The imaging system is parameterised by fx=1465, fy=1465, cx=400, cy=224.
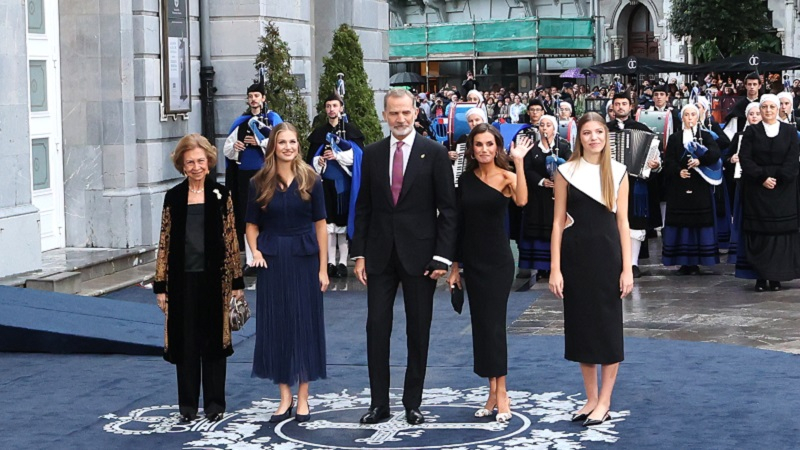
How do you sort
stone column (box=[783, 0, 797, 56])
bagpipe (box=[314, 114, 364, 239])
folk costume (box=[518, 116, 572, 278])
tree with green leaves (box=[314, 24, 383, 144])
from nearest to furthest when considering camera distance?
folk costume (box=[518, 116, 572, 278]), bagpipe (box=[314, 114, 364, 239]), tree with green leaves (box=[314, 24, 383, 144]), stone column (box=[783, 0, 797, 56])

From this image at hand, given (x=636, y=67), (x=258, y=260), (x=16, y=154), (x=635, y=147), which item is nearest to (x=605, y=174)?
(x=258, y=260)

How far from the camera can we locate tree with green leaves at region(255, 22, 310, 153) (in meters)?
17.1

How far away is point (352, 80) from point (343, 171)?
2919 mm

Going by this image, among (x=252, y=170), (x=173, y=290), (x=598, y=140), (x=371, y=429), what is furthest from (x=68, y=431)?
(x=252, y=170)

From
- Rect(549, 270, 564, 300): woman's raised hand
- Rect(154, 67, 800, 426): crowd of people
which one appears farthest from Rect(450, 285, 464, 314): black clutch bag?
Rect(549, 270, 564, 300): woman's raised hand

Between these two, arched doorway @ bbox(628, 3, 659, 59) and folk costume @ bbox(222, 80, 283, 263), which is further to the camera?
arched doorway @ bbox(628, 3, 659, 59)

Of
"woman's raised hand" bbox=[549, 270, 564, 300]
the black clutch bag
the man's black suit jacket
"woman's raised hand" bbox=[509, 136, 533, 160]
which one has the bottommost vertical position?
the black clutch bag

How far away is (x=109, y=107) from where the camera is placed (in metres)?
15.7

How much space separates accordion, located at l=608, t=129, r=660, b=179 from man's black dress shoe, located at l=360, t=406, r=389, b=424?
6.36 m

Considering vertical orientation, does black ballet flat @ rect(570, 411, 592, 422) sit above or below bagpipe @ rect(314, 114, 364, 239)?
below

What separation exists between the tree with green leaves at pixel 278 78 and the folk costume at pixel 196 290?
8281 mm

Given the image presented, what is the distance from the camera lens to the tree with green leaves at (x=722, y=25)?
4778cm

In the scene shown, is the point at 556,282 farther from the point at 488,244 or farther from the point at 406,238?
the point at 406,238

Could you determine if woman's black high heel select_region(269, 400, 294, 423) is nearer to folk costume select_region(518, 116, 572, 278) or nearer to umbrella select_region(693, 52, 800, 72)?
folk costume select_region(518, 116, 572, 278)
